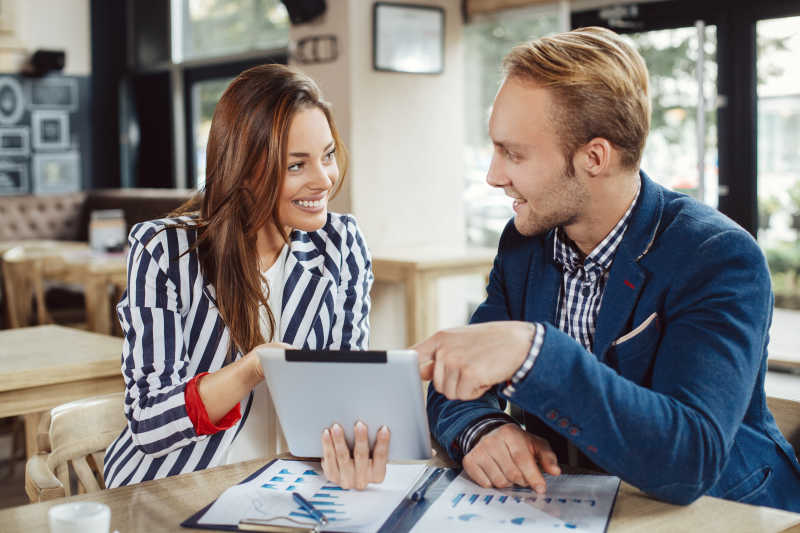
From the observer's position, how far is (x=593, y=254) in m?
1.46

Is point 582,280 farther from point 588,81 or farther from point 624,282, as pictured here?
point 588,81

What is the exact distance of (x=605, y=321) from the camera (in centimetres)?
138

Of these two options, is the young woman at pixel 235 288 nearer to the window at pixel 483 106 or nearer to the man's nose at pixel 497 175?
the man's nose at pixel 497 175

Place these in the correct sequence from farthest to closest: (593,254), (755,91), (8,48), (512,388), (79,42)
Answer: (79,42)
(8,48)
(755,91)
(593,254)
(512,388)

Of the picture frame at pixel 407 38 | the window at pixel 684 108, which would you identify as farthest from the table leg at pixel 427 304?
the picture frame at pixel 407 38

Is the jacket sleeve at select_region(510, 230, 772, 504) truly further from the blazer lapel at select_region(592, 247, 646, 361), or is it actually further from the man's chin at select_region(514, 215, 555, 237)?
the man's chin at select_region(514, 215, 555, 237)

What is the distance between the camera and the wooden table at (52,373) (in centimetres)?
220

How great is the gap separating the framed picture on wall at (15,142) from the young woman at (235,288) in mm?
6577

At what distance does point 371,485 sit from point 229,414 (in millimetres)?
425

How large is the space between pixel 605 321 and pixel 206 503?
655 millimetres

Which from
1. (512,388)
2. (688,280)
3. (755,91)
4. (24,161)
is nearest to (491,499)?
(512,388)

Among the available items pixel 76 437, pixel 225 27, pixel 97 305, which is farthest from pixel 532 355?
pixel 225 27

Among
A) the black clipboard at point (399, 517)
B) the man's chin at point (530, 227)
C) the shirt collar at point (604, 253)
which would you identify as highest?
the man's chin at point (530, 227)

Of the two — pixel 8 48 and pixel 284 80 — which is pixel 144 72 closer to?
pixel 8 48
